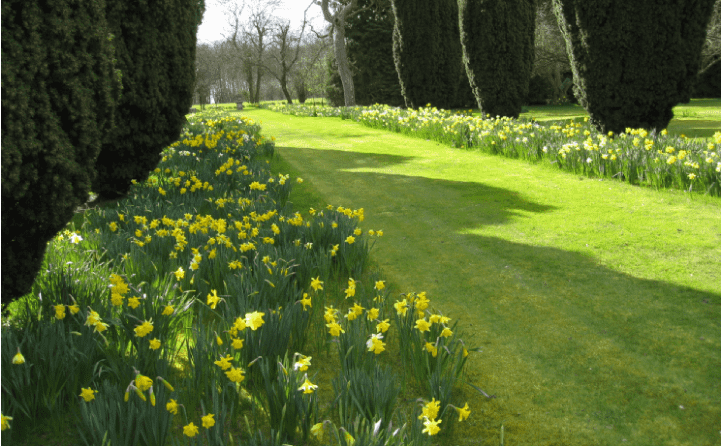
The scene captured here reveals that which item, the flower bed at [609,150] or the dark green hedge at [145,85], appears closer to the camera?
the dark green hedge at [145,85]

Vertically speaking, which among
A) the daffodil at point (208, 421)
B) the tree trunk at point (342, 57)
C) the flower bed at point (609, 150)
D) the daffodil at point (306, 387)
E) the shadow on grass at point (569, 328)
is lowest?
the shadow on grass at point (569, 328)

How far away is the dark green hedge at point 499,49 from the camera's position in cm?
1469

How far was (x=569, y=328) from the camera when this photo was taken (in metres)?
3.57

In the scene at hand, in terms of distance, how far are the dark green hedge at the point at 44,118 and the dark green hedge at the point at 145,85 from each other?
105 inches

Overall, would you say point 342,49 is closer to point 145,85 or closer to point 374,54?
point 374,54

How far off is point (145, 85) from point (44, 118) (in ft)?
12.0

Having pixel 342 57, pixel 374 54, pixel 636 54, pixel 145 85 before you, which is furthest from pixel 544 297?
pixel 374 54

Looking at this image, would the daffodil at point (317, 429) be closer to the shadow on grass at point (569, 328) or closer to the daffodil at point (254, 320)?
the daffodil at point (254, 320)

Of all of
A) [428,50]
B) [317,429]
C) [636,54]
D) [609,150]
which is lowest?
[317,429]

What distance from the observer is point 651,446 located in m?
2.39

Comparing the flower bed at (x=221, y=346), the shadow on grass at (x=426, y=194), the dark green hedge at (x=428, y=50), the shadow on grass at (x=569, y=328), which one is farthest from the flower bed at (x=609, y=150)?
the dark green hedge at (x=428, y=50)

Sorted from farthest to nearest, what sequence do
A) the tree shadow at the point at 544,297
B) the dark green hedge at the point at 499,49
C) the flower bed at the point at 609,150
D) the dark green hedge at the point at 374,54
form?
the dark green hedge at the point at 374,54, the dark green hedge at the point at 499,49, the flower bed at the point at 609,150, the tree shadow at the point at 544,297

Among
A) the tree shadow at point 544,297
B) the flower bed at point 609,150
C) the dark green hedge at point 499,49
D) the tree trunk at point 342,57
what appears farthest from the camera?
the tree trunk at point 342,57

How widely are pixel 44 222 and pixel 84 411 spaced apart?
1.44 m
